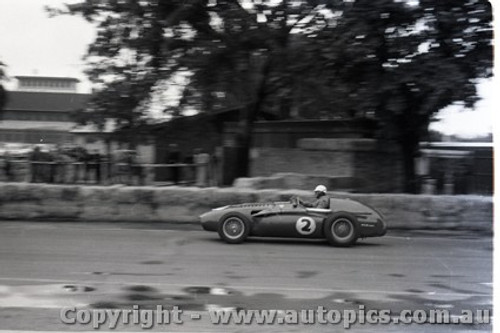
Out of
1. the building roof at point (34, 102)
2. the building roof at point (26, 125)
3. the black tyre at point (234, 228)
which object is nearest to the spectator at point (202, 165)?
the black tyre at point (234, 228)

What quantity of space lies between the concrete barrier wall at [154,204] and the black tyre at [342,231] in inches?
86.3

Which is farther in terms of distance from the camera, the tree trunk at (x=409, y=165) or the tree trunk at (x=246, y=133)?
the tree trunk at (x=246, y=133)

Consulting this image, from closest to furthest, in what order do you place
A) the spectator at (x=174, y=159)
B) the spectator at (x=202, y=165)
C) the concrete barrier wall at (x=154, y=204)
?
the concrete barrier wall at (x=154, y=204), the spectator at (x=174, y=159), the spectator at (x=202, y=165)

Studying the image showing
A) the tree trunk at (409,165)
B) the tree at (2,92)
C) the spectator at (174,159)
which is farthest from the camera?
the spectator at (174,159)

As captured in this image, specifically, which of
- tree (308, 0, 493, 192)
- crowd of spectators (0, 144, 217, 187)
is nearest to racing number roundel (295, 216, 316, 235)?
tree (308, 0, 493, 192)

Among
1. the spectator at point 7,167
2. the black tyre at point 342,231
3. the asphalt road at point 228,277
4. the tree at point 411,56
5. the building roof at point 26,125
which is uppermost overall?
the tree at point 411,56

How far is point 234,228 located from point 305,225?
1101mm

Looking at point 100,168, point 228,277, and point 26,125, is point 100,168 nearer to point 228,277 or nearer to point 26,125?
point 26,125

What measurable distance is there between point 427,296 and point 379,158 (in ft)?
25.3

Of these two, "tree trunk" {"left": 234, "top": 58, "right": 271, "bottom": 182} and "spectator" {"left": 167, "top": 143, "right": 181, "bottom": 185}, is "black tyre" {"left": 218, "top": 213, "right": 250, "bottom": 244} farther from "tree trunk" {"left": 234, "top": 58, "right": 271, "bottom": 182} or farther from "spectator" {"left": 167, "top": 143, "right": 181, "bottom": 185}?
"tree trunk" {"left": 234, "top": 58, "right": 271, "bottom": 182}

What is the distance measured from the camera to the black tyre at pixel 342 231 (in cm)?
859

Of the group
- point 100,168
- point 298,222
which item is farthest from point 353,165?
point 100,168

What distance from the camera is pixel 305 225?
28.1ft

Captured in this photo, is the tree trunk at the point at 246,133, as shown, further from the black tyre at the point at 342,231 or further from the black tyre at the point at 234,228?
the black tyre at the point at 342,231
